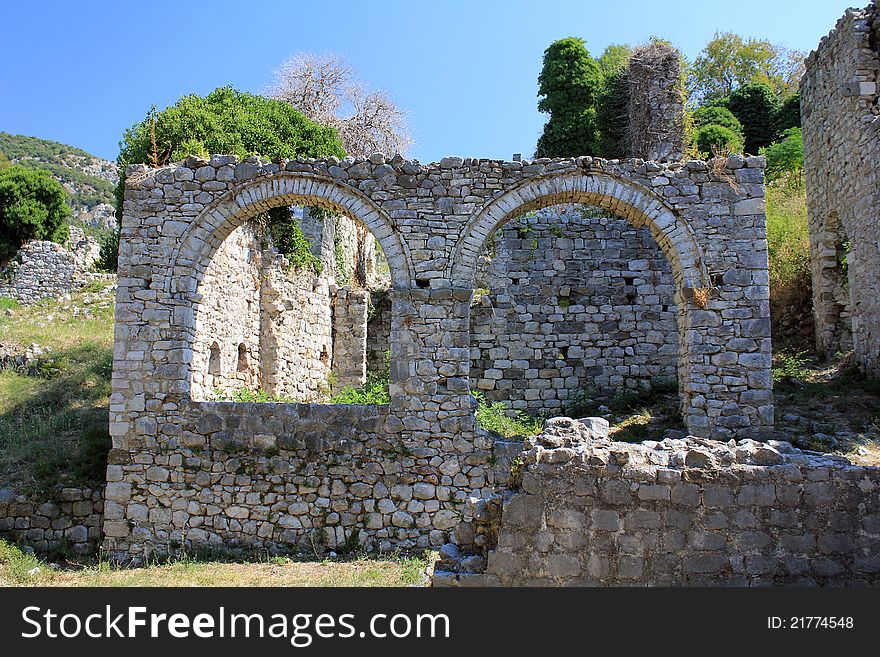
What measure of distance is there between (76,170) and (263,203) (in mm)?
55331

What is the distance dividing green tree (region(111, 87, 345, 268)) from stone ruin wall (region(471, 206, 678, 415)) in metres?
4.30

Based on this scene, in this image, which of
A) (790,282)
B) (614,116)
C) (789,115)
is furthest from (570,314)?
(789,115)

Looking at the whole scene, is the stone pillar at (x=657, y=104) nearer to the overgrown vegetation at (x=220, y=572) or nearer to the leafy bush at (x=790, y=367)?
the leafy bush at (x=790, y=367)

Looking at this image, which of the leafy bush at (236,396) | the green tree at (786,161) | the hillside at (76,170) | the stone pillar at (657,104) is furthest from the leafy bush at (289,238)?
the hillside at (76,170)

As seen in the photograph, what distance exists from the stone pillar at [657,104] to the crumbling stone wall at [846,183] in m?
2.84

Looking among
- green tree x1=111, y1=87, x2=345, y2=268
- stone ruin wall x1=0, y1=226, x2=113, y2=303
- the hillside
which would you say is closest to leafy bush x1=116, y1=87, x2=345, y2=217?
green tree x1=111, y1=87, x2=345, y2=268

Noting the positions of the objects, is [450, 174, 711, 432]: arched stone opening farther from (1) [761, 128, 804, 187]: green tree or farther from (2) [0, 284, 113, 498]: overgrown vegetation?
(1) [761, 128, 804, 187]: green tree

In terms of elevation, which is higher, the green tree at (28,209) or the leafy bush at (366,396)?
the green tree at (28,209)

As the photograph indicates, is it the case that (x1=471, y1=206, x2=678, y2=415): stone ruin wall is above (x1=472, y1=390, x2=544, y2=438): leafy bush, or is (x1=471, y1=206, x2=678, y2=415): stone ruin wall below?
above

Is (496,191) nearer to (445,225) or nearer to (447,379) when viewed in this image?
(445,225)

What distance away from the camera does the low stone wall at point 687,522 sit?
438 centimetres

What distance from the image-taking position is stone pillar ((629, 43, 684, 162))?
15.4 metres
